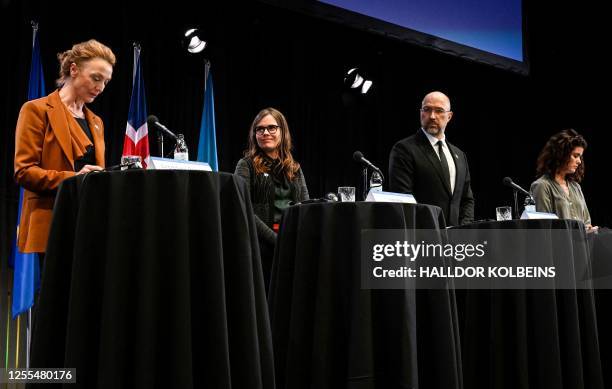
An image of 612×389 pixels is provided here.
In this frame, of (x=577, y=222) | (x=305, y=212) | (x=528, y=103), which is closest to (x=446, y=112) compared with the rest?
(x=577, y=222)

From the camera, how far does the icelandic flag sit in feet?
14.8

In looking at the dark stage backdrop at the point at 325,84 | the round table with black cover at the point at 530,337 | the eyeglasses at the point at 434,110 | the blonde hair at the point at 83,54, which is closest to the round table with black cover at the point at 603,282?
the round table with black cover at the point at 530,337

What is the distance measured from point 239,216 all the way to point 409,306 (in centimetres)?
70

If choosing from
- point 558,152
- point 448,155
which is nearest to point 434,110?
point 448,155

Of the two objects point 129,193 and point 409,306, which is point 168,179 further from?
point 409,306

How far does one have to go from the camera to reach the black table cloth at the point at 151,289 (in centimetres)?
171

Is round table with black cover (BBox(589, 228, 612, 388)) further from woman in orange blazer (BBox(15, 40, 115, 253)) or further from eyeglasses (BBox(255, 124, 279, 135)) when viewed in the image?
woman in orange blazer (BBox(15, 40, 115, 253))

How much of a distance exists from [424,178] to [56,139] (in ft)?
6.46

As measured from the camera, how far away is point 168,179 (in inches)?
71.5

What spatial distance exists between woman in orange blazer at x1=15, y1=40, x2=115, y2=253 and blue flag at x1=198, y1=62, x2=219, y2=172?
2.24 metres

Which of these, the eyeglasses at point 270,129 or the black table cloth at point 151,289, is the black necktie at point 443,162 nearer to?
the eyeglasses at point 270,129

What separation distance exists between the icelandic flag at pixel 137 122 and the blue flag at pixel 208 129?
1.72 ft

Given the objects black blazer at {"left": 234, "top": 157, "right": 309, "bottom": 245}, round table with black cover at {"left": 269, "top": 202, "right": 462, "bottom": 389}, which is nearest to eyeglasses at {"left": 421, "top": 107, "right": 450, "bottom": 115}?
black blazer at {"left": 234, "top": 157, "right": 309, "bottom": 245}

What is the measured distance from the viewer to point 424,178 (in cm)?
365
